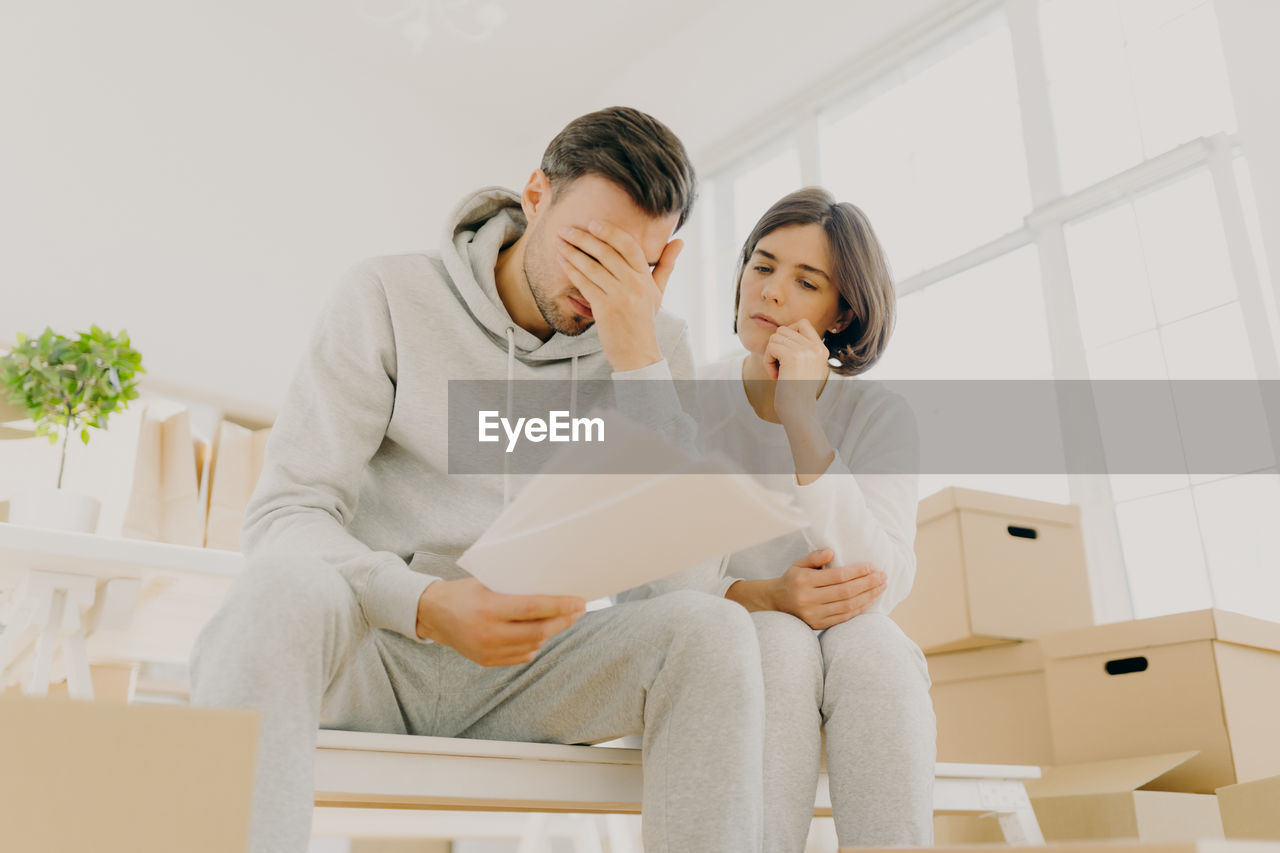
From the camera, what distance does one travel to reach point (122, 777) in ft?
1.57

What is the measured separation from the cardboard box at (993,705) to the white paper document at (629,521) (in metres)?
1.15

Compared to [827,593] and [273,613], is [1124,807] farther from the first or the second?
[273,613]

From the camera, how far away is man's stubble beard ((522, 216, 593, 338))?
1.05 metres

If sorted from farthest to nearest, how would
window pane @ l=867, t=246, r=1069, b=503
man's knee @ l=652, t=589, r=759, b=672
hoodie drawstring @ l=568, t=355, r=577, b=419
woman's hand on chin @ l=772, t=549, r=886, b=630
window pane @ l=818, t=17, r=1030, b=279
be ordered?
window pane @ l=818, t=17, r=1030, b=279
window pane @ l=867, t=246, r=1069, b=503
hoodie drawstring @ l=568, t=355, r=577, b=419
woman's hand on chin @ l=772, t=549, r=886, b=630
man's knee @ l=652, t=589, r=759, b=672

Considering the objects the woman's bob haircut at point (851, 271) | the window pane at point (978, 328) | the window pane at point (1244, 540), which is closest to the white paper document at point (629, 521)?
the woman's bob haircut at point (851, 271)

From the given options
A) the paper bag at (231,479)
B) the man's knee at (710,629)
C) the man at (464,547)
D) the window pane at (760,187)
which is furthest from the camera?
the window pane at (760,187)

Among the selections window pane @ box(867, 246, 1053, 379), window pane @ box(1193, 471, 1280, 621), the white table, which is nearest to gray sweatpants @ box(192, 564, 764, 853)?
the white table

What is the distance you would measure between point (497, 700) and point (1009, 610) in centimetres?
105

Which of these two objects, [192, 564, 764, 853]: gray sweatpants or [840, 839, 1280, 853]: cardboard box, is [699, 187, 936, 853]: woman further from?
[840, 839, 1280, 853]: cardboard box

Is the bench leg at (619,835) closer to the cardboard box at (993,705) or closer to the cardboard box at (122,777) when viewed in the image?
the cardboard box at (993,705)

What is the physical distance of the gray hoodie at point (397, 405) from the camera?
0.89 meters

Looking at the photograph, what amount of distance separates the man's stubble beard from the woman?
0.87 feet

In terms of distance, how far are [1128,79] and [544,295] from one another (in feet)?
6.03

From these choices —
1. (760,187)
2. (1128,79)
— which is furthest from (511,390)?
(760,187)
